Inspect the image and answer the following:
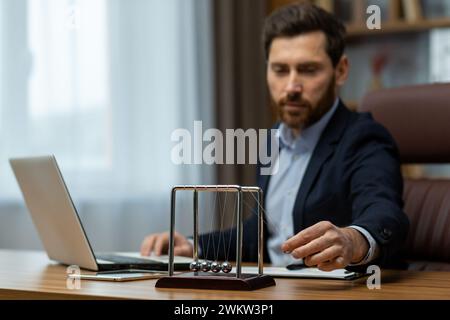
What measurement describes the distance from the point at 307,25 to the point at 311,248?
2.88 feet

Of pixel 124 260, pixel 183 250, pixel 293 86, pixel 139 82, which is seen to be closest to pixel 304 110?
pixel 293 86

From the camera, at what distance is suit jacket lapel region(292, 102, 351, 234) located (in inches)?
71.7

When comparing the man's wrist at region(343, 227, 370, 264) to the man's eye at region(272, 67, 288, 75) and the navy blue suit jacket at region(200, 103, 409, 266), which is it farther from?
the man's eye at region(272, 67, 288, 75)

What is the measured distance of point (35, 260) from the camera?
1814mm

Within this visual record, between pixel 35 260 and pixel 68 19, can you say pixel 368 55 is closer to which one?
pixel 68 19

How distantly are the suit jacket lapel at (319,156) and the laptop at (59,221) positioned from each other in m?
0.33

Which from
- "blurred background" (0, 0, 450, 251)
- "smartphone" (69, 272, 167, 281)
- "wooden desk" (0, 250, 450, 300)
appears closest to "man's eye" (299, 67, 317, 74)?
"wooden desk" (0, 250, 450, 300)

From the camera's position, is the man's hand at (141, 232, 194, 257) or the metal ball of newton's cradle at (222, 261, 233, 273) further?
the man's hand at (141, 232, 194, 257)

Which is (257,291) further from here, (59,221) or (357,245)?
(59,221)

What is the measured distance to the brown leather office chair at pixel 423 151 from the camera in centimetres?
197

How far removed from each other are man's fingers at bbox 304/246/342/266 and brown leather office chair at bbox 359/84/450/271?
2.47ft

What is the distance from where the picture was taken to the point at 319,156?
6.07 feet
